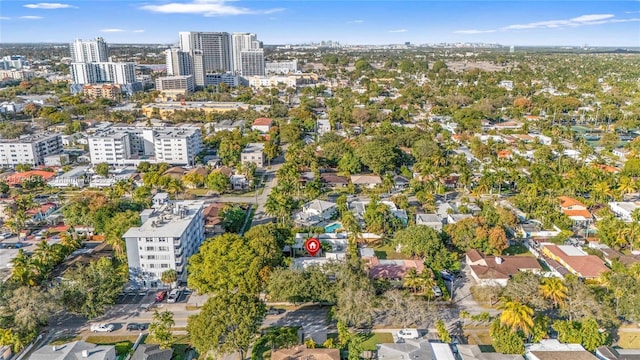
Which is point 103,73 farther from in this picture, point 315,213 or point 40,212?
point 315,213

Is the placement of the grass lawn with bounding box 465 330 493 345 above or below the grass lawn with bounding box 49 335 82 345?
below

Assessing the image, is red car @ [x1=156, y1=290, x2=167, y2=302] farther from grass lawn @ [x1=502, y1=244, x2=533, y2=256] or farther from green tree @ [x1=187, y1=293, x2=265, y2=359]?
grass lawn @ [x1=502, y1=244, x2=533, y2=256]

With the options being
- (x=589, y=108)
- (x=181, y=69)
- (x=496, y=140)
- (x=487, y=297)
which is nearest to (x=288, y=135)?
(x=496, y=140)

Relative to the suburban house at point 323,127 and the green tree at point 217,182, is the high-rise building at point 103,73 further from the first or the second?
the green tree at point 217,182

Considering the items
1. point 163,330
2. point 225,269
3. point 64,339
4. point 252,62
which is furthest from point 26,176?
point 252,62

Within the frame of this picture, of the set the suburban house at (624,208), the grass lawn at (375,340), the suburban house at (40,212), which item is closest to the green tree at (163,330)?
the grass lawn at (375,340)

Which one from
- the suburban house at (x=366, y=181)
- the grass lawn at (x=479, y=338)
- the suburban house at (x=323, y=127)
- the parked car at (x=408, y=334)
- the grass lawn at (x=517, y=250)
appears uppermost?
the suburban house at (x=323, y=127)

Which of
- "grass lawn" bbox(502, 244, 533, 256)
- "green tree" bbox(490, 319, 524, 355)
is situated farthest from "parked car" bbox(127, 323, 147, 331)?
"grass lawn" bbox(502, 244, 533, 256)
